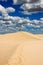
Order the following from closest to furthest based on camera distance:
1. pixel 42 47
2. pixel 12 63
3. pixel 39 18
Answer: pixel 12 63 → pixel 42 47 → pixel 39 18

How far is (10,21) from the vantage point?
4750 mm

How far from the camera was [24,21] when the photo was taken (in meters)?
4.66

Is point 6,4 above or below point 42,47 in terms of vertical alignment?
above

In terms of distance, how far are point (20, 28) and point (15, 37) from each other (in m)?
0.28

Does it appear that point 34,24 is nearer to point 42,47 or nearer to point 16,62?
point 42,47

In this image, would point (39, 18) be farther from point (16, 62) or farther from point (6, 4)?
point (16, 62)

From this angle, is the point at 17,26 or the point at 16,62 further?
the point at 17,26

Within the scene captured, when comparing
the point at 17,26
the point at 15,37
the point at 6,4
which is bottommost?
the point at 15,37

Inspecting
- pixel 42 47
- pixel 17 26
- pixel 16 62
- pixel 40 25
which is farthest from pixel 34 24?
pixel 16 62

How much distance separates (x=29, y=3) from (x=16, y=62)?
2.49m

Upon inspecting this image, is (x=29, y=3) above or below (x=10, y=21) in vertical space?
above

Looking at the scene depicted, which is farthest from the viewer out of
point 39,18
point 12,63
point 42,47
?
point 39,18

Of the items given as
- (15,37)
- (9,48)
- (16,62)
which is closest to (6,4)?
(15,37)

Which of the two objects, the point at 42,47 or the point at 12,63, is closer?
the point at 12,63
